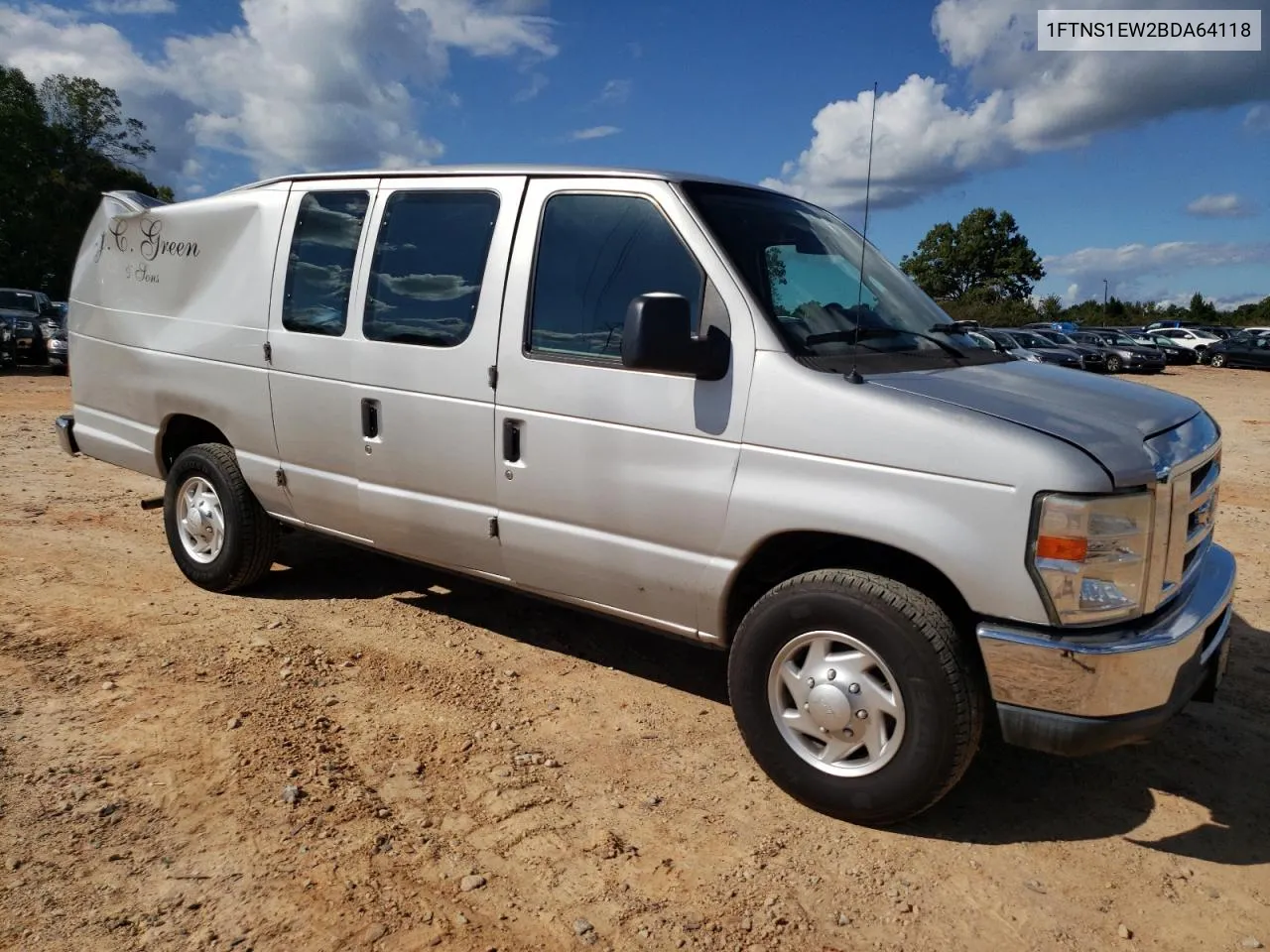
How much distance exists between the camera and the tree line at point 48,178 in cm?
4162

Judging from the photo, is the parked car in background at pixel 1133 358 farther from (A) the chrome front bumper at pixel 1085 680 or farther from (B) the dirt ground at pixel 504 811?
(A) the chrome front bumper at pixel 1085 680

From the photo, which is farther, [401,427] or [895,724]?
[401,427]

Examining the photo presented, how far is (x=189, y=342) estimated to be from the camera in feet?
17.2

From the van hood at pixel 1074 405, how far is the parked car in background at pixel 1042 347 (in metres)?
23.4

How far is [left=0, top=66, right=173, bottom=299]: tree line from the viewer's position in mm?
41625

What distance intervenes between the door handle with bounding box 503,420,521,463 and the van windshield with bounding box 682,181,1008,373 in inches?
44.3

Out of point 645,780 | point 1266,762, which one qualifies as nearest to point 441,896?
point 645,780

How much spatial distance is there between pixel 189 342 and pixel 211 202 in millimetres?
773

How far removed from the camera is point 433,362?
13.6ft

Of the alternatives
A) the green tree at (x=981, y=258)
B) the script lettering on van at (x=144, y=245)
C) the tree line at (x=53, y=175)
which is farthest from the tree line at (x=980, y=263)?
the script lettering on van at (x=144, y=245)

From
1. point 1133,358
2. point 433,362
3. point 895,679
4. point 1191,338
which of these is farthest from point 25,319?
point 1191,338

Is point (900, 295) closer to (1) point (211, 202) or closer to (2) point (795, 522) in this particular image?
(2) point (795, 522)

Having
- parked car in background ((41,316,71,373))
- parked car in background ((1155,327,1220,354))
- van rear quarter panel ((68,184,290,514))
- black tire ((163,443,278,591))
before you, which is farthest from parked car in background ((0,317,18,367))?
parked car in background ((1155,327,1220,354))

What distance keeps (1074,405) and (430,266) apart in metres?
2.69
